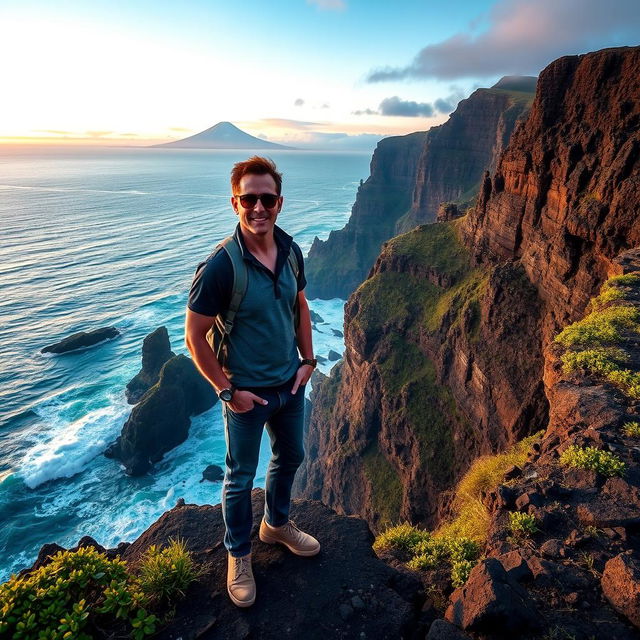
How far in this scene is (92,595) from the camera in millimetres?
4426

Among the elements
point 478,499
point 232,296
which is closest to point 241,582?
point 232,296

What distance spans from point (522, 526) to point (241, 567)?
12.3 feet

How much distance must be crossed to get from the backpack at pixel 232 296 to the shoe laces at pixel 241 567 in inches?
101

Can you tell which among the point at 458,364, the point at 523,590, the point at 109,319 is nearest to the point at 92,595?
the point at 523,590

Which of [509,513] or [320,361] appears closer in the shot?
[509,513]

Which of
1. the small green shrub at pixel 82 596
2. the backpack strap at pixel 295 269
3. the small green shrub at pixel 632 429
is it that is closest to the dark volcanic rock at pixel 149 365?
the small green shrub at pixel 82 596

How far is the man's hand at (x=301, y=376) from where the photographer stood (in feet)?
17.4

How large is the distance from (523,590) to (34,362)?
209 feet

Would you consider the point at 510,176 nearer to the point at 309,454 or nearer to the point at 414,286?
the point at 414,286

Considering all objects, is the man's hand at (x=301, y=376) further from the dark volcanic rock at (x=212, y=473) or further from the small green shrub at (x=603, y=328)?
the dark volcanic rock at (x=212, y=473)

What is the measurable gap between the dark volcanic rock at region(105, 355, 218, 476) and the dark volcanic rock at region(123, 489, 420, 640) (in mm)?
40367

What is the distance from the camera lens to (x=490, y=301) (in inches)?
1175

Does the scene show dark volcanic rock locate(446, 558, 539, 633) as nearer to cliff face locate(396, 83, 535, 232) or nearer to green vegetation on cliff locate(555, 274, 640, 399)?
green vegetation on cliff locate(555, 274, 640, 399)

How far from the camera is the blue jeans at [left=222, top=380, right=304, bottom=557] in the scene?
499cm
